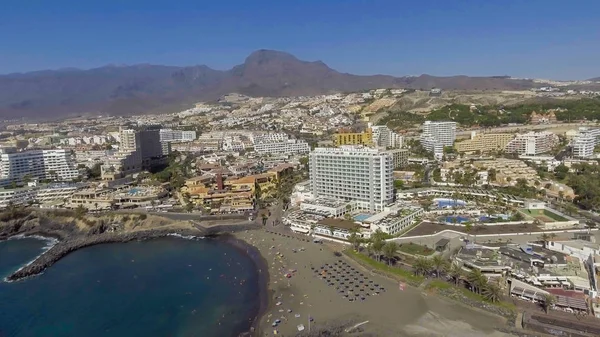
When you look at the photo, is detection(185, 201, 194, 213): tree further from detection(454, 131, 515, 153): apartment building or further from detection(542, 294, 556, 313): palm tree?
detection(454, 131, 515, 153): apartment building

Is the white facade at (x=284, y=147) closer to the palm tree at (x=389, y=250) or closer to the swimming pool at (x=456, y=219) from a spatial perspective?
the swimming pool at (x=456, y=219)

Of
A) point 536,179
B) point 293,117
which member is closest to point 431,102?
point 293,117

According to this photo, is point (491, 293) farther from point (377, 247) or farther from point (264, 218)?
point (264, 218)

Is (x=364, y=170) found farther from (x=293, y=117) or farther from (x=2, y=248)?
(x=293, y=117)

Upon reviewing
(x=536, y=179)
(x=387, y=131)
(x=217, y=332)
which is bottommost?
(x=217, y=332)

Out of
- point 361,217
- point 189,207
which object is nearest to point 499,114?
point 361,217
